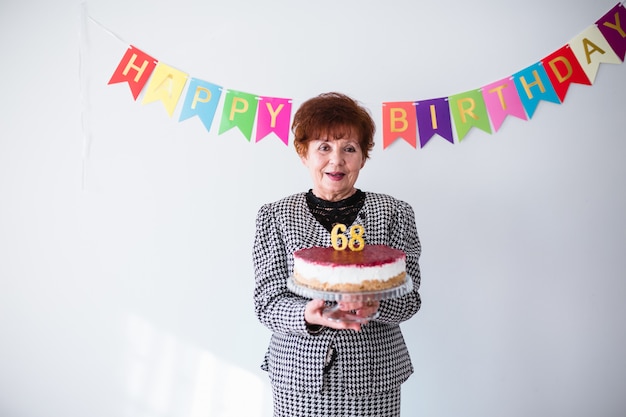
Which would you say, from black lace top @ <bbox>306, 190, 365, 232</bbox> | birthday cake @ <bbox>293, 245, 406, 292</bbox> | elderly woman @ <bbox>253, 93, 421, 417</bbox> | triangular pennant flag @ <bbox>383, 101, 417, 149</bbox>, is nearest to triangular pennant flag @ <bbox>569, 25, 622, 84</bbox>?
triangular pennant flag @ <bbox>383, 101, 417, 149</bbox>

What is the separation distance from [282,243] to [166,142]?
99 cm

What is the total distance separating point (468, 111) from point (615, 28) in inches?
26.8

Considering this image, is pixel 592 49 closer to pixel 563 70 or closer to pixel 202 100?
pixel 563 70

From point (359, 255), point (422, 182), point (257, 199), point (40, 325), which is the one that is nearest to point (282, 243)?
point (359, 255)

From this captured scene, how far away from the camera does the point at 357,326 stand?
1.56 metres

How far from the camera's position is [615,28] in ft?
8.40

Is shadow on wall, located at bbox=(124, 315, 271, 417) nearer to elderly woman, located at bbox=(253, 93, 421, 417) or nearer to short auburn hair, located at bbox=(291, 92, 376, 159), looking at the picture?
elderly woman, located at bbox=(253, 93, 421, 417)

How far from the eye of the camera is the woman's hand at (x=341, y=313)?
1553 mm

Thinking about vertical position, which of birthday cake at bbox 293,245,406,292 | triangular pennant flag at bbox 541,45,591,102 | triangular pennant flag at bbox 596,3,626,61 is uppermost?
triangular pennant flag at bbox 596,3,626,61

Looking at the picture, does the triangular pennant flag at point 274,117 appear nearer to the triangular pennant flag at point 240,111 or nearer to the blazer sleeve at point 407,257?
the triangular pennant flag at point 240,111

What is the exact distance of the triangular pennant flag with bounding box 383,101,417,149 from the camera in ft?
8.48

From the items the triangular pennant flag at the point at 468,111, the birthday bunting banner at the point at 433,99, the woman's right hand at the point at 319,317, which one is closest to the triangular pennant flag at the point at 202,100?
the birthday bunting banner at the point at 433,99

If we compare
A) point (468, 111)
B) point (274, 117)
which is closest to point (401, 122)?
point (468, 111)

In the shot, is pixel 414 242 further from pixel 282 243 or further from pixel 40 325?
pixel 40 325
